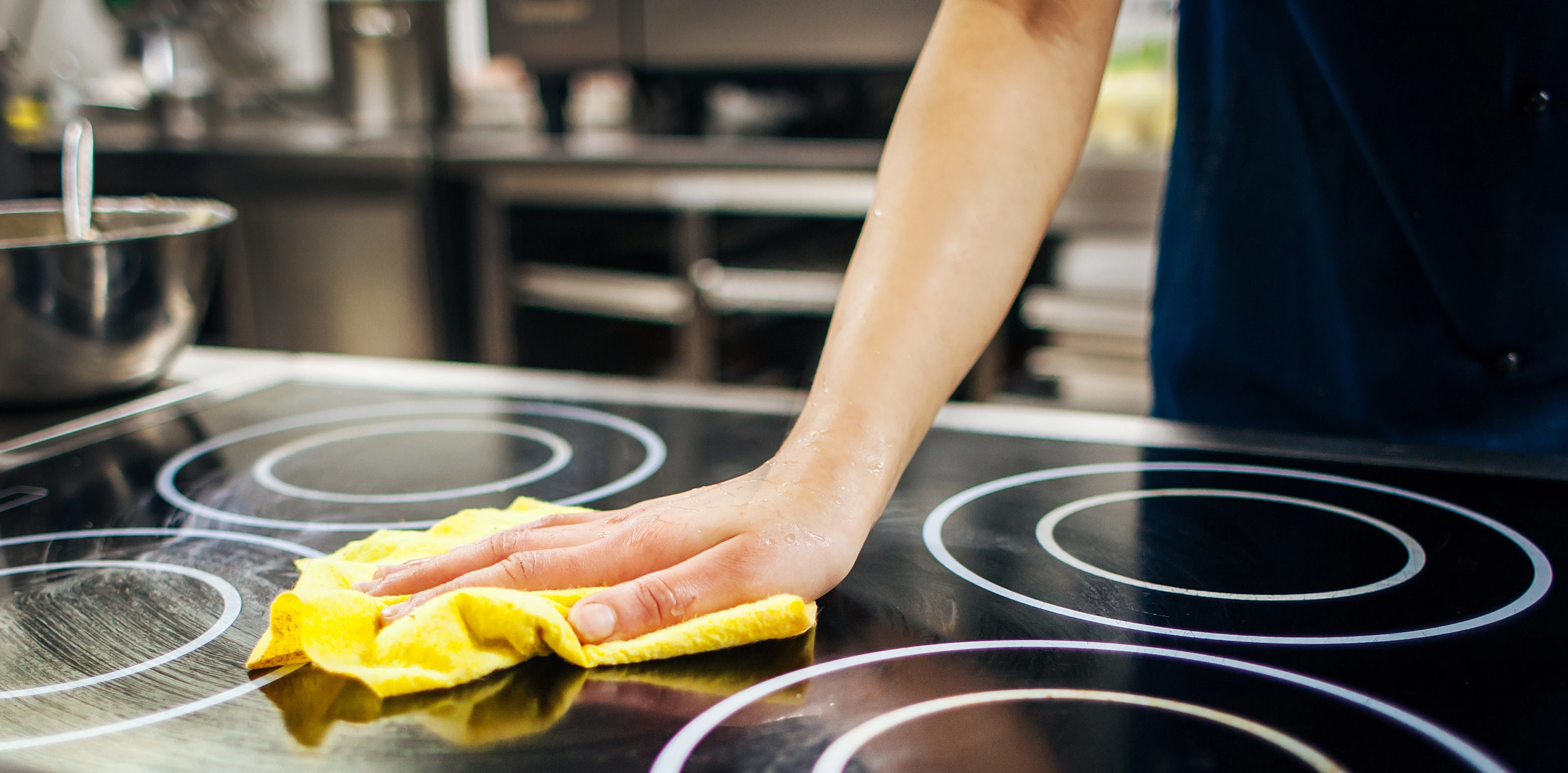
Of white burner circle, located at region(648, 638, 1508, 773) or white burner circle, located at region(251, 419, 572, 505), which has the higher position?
white burner circle, located at region(251, 419, 572, 505)

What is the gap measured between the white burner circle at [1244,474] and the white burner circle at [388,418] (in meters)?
0.18

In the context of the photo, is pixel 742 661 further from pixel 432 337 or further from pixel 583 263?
pixel 432 337

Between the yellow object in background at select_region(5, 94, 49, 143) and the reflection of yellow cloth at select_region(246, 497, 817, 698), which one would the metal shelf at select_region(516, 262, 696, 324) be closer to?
the yellow object in background at select_region(5, 94, 49, 143)

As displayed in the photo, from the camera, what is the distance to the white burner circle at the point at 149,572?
0.38 metres

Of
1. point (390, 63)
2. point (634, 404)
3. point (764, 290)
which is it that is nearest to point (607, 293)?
point (764, 290)

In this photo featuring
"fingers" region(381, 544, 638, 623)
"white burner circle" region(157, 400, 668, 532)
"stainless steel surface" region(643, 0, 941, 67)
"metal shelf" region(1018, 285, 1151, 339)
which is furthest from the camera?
"stainless steel surface" region(643, 0, 941, 67)

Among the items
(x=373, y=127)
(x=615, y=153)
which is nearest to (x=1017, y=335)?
(x=615, y=153)

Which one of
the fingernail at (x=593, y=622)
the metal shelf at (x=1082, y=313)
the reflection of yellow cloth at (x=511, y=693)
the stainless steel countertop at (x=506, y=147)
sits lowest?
the metal shelf at (x=1082, y=313)

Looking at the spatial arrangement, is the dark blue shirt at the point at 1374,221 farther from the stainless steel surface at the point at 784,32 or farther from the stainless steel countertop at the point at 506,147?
the stainless steel surface at the point at 784,32

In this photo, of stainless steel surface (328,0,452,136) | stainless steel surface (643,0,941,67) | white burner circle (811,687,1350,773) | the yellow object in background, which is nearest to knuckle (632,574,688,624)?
white burner circle (811,687,1350,773)

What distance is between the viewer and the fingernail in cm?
40

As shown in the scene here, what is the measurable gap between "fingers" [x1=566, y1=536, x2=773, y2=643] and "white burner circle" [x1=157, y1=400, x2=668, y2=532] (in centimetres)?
15

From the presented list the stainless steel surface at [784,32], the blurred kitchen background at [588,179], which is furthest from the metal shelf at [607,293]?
the stainless steel surface at [784,32]

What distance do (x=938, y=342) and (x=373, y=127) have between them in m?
2.40
